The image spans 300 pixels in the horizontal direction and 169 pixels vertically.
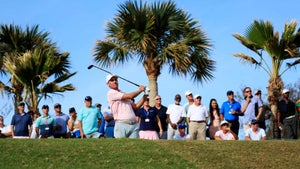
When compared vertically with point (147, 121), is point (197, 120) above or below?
above

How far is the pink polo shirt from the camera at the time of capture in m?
14.3

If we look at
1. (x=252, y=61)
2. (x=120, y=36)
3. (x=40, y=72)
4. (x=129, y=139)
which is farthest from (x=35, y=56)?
(x=129, y=139)

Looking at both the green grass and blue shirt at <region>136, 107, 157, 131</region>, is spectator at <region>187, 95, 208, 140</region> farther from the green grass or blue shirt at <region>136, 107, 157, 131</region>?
the green grass

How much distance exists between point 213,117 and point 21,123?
4879mm

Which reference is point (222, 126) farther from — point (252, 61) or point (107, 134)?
point (252, 61)

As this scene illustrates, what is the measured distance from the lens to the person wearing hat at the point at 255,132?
710 inches

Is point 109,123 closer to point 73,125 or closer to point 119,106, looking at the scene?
point 73,125

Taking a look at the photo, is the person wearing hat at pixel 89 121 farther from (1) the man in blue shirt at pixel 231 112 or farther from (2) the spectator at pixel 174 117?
(1) the man in blue shirt at pixel 231 112

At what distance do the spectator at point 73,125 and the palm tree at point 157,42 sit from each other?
7909 mm

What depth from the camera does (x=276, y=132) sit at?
71.7ft

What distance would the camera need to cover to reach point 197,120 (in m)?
18.4

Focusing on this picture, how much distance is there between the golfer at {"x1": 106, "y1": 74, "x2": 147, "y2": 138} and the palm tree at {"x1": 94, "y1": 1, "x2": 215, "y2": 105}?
12909 mm

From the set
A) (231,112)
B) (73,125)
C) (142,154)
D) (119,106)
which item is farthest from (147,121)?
(142,154)

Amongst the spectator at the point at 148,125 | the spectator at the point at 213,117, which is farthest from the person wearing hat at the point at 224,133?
the spectator at the point at 148,125
